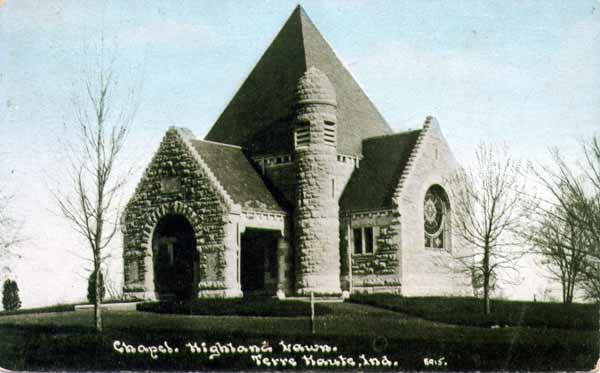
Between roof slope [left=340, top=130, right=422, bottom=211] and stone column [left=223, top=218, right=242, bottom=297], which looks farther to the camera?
roof slope [left=340, top=130, right=422, bottom=211]

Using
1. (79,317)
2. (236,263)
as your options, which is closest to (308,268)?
(236,263)

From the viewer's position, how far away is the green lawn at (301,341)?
23.6 meters

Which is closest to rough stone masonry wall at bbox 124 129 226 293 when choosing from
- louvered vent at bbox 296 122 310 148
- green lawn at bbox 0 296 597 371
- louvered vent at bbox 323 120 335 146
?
louvered vent at bbox 296 122 310 148

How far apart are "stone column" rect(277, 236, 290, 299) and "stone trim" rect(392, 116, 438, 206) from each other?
5.29m

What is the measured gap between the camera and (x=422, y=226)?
40.2m

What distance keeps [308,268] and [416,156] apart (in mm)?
7176

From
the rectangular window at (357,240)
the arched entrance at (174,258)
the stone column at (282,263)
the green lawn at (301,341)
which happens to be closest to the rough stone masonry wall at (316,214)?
the stone column at (282,263)

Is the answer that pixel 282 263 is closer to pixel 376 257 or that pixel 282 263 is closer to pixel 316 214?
pixel 316 214

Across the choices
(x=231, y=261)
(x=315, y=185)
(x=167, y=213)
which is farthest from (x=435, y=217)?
(x=167, y=213)

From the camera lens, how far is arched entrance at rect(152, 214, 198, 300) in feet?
131

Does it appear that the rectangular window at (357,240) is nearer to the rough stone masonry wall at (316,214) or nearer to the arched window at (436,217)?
the rough stone masonry wall at (316,214)

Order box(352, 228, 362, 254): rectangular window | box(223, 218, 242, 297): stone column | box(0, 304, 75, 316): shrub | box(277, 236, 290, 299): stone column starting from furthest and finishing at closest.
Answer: box(352, 228, 362, 254): rectangular window < box(277, 236, 290, 299): stone column < box(0, 304, 75, 316): shrub < box(223, 218, 242, 297): stone column

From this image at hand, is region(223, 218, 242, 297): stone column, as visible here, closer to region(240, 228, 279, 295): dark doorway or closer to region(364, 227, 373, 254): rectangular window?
region(240, 228, 279, 295): dark doorway

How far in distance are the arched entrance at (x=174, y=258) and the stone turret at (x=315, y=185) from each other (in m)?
4.99
